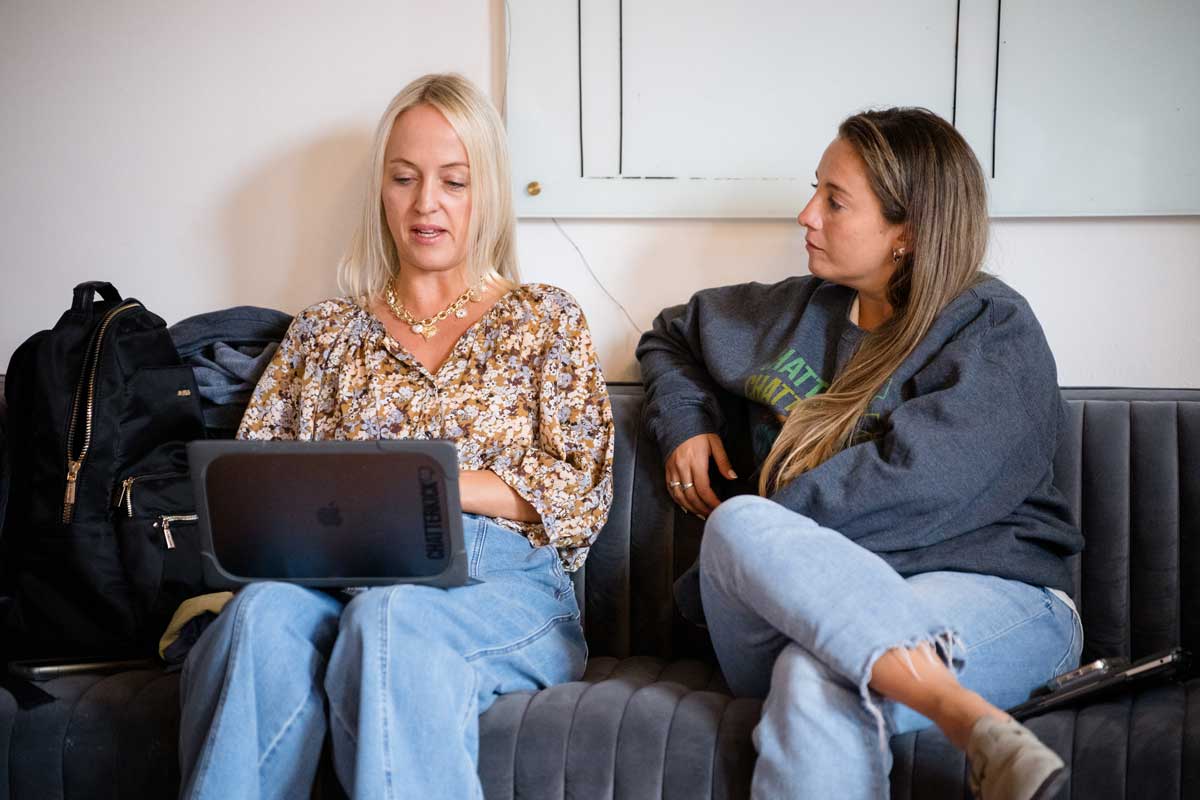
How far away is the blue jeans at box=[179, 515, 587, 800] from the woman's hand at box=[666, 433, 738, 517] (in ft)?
1.35

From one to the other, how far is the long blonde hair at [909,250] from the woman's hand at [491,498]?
35cm

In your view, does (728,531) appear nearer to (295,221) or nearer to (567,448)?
(567,448)

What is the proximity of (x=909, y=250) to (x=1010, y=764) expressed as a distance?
2.67 feet

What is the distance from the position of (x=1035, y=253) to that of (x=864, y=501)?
74 centimetres

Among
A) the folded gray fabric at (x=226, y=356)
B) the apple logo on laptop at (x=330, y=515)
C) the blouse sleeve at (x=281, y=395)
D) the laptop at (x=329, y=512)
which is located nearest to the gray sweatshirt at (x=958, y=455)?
the laptop at (x=329, y=512)

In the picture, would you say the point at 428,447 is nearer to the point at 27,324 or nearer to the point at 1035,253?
the point at 1035,253

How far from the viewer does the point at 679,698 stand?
4.61 feet

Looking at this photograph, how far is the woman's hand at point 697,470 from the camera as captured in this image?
1696mm

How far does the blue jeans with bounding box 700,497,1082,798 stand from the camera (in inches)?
46.6

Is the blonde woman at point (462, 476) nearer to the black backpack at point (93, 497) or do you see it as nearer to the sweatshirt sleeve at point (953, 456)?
the black backpack at point (93, 497)

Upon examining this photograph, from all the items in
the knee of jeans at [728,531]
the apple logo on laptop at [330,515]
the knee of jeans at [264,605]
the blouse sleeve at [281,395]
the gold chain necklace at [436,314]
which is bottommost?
the knee of jeans at [264,605]

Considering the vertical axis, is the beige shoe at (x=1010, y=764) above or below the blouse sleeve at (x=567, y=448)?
below

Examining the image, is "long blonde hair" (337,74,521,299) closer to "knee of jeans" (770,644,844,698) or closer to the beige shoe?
Result: "knee of jeans" (770,644,844,698)

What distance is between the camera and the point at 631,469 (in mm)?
1830
